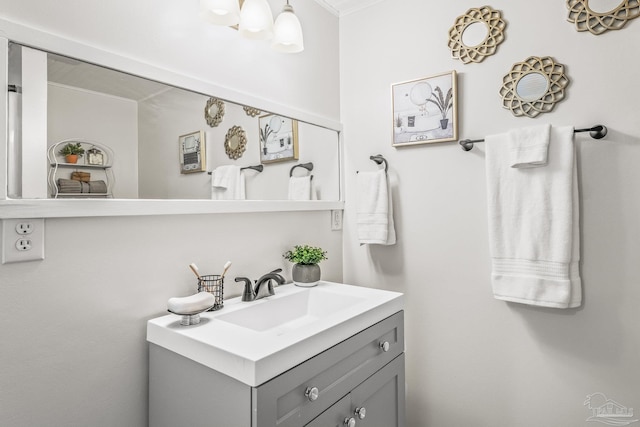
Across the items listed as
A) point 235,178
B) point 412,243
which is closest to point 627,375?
point 412,243

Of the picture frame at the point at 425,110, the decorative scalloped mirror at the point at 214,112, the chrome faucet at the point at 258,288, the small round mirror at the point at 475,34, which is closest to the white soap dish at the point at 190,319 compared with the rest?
the chrome faucet at the point at 258,288

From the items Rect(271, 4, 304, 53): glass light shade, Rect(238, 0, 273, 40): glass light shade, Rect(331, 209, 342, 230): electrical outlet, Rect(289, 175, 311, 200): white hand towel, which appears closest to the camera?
Rect(238, 0, 273, 40): glass light shade

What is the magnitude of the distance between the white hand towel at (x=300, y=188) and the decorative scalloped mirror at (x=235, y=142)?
0.32 meters

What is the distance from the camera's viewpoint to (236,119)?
1.43 meters

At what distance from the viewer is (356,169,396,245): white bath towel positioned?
5.80ft

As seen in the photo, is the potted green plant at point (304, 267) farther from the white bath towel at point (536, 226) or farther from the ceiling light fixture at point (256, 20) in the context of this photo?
the ceiling light fixture at point (256, 20)

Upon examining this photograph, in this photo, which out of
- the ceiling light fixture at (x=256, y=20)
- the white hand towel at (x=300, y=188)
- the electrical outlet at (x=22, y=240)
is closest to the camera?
the electrical outlet at (x=22, y=240)

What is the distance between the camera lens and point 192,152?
1.27 metres

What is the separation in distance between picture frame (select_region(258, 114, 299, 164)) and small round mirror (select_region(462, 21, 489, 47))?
0.86m

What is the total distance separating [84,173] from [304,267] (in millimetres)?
936

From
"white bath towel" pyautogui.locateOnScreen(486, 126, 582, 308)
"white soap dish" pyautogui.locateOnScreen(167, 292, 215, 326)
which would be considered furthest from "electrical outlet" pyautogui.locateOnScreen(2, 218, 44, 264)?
"white bath towel" pyautogui.locateOnScreen(486, 126, 582, 308)

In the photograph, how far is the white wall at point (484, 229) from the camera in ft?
4.27

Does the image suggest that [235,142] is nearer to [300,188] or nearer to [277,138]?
[277,138]

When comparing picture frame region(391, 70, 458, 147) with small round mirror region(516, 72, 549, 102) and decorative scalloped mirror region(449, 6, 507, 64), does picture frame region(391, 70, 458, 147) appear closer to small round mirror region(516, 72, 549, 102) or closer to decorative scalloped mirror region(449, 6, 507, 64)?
decorative scalloped mirror region(449, 6, 507, 64)
